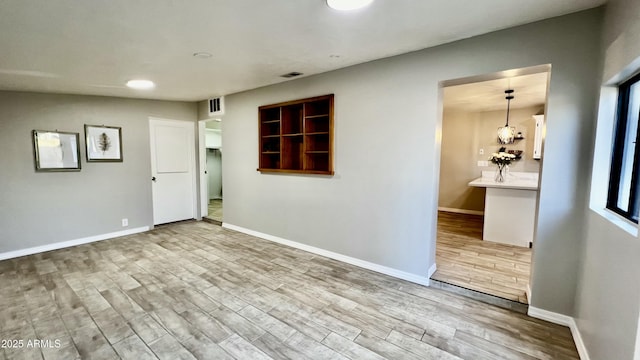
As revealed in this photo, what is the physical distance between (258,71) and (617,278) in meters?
3.59

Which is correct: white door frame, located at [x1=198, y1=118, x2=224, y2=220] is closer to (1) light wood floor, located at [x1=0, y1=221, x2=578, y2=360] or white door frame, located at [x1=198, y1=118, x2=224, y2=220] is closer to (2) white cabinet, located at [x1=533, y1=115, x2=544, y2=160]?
(1) light wood floor, located at [x1=0, y1=221, x2=578, y2=360]

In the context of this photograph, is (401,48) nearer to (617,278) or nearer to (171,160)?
(617,278)

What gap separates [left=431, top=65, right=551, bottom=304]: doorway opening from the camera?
9.77 feet

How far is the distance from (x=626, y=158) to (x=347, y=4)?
6.78ft

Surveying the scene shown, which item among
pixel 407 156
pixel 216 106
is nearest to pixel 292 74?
pixel 407 156

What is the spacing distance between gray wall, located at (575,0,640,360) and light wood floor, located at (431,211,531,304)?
0.70m

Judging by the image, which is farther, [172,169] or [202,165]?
[202,165]

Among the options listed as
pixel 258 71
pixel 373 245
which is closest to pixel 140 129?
pixel 258 71

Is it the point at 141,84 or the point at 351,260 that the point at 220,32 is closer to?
the point at 141,84

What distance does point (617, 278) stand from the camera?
1.49 meters

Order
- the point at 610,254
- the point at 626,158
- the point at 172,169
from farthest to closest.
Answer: the point at 172,169, the point at 626,158, the point at 610,254

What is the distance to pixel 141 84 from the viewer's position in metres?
3.88

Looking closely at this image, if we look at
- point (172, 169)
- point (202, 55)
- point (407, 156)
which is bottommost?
point (172, 169)

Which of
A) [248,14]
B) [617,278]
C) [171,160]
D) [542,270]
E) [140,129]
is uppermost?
[248,14]
